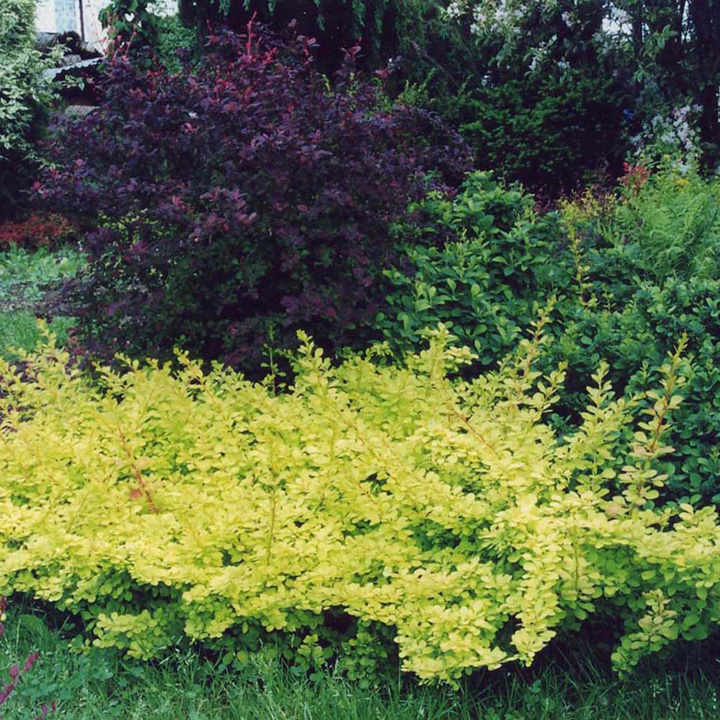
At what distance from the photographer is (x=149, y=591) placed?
309 centimetres

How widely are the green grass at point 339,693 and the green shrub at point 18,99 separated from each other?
33.4 feet

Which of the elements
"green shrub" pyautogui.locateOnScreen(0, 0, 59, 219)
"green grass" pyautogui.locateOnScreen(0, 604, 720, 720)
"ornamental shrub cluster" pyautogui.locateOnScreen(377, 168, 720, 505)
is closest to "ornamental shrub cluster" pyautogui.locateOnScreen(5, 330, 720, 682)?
"green grass" pyautogui.locateOnScreen(0, 604, 720, 720)

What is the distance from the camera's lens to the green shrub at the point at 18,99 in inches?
470

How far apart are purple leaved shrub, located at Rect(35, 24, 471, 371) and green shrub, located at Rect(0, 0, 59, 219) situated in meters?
8.32

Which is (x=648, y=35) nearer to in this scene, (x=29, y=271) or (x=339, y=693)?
(x=29, y=271)

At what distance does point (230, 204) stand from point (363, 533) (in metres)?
1.45

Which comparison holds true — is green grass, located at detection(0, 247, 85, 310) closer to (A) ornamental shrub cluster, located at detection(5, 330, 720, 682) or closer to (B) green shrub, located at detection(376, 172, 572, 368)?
(B) green shrub, located at detection(376, 172, 572, 368)

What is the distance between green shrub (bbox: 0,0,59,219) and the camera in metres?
11.9

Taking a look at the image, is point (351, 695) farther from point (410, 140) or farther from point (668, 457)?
point (410, 140)

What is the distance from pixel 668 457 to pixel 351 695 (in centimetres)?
152

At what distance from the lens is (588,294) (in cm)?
445

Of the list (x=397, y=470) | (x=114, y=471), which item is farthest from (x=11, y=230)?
(x=397, y=470)

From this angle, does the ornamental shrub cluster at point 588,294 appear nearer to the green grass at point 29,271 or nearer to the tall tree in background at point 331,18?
the green grass at point 29,271

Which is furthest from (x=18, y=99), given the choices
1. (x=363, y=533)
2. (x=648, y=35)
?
(x=363, y=533)
